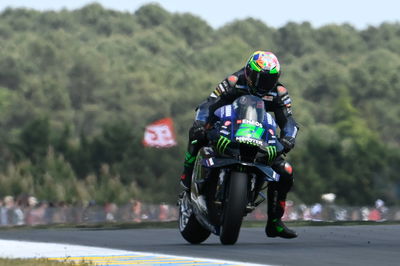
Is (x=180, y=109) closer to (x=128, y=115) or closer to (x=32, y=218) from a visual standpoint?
Answer: (x=128, y=115)

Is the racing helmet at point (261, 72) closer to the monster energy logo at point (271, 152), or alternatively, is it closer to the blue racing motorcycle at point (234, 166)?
the blue racing motorcycle at point (234, 166)

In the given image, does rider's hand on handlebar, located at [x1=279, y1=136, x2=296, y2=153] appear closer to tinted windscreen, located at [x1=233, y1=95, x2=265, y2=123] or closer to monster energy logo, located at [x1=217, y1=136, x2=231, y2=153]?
tinted windscreen, located at [x1=233, y1=95, x2=265, y2=123]

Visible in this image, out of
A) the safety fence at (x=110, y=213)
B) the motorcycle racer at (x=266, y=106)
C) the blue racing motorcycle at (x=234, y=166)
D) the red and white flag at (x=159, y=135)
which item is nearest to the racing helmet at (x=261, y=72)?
the motorcycle racer at (x=266, y=106)

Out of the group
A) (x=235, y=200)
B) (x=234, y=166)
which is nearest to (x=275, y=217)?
(x=234, y=166)

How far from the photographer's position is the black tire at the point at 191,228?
16031 mm

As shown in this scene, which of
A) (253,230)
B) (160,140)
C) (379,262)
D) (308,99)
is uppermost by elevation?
(379,262)

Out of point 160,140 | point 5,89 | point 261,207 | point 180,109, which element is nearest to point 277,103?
point 261,207

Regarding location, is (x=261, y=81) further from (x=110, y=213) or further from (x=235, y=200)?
(x=110, y=213)

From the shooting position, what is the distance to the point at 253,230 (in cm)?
1870

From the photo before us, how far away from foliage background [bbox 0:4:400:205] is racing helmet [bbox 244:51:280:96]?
2651 centimetres

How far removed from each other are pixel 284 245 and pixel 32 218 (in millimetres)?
13658

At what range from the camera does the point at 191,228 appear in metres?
16.1

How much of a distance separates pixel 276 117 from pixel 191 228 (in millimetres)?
2021

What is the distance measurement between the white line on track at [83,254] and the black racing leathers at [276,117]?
6.93ft
